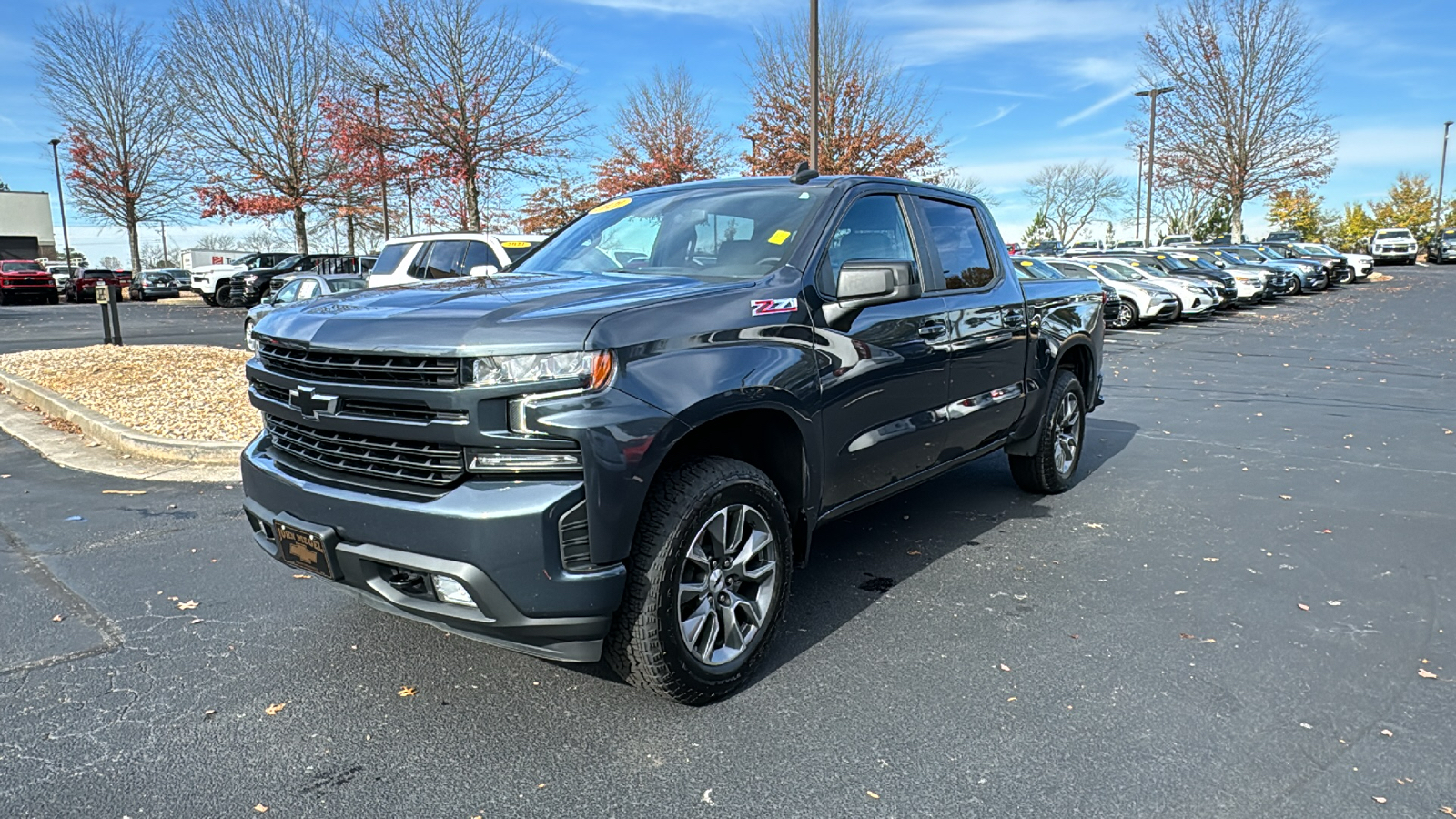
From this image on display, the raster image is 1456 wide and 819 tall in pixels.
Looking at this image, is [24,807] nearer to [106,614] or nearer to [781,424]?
[106,614]

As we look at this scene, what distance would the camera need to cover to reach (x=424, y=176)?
89.9 ft

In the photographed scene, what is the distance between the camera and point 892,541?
5.08 metres

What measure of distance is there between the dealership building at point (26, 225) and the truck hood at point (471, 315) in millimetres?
72203

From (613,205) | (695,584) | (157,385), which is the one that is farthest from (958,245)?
(157,385)

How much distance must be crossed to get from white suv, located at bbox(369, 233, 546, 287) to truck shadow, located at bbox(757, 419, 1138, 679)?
7.62 meters

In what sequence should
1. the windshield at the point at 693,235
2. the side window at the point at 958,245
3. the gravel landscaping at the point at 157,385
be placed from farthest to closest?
the gravel landscaping at the point at 157,385
the side window at the point at 958,245
the windshield at the point at 693,235

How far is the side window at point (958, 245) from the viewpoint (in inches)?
184

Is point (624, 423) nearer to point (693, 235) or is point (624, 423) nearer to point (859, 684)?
point (859, 684)

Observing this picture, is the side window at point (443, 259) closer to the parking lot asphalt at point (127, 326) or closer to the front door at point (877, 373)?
the parking lot asphalt at point (127, 326)

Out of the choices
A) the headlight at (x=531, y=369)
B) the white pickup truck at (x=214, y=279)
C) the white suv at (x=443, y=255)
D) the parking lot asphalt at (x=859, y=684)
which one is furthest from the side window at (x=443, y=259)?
the white pickup truck at (x=214, y=279)

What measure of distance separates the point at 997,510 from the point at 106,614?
181 inches

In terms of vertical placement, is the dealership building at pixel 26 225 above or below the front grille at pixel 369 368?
above

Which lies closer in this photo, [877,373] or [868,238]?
[877,373]

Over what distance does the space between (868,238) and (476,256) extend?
9.19 meters
